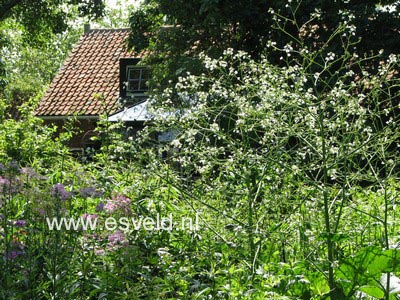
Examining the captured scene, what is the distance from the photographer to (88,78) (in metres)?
25.1

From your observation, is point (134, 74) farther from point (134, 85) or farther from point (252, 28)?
point (252, 28)

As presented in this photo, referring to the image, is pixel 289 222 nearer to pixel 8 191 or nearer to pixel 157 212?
pixel 157 212

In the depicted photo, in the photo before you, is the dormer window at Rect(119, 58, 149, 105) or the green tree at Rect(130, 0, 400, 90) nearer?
the green tree at Rect(130, 0, 400, 90)

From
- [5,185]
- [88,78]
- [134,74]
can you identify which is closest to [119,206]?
[5,185]

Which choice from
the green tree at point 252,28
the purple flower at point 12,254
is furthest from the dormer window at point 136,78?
the purple flower at point 12,254

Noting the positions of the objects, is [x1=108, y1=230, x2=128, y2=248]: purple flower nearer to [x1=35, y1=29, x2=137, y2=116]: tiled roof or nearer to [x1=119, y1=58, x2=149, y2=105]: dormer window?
[x1=35, y1=29, x2=137, y2=116]: tiled roof

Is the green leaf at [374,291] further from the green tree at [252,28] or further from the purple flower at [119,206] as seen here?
the green tree at [252,28]

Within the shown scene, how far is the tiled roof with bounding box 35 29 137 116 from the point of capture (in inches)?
922

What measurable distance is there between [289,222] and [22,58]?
160ft

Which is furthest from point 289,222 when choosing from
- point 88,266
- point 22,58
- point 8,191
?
point 22,58

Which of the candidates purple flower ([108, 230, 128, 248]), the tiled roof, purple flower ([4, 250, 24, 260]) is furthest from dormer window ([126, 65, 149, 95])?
purple flower ([4, 250, 24, 260])

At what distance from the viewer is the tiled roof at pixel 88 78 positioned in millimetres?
23408

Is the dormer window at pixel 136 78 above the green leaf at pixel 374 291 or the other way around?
above

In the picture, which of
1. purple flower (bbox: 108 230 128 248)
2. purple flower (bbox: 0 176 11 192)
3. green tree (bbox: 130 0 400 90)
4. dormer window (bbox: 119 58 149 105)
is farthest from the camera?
dormer window (bbox: 119 58 149 105)
